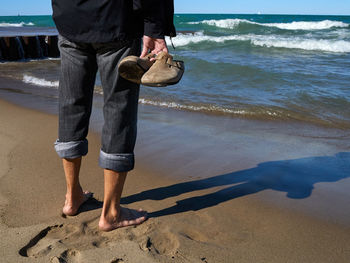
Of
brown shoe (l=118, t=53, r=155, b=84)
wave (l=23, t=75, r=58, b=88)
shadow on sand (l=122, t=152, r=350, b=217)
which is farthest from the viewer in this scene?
wave (l=23, t=75, r=58, b=88)

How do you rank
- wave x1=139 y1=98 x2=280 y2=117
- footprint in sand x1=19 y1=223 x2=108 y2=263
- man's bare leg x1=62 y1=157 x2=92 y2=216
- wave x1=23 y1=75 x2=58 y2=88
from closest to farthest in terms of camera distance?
footprint in sand x1=19 y1=223 x2=108 y2=263 → man's bare leg x1=62 y1=157 x2=92 y2=216 → wave x1=139 y1=98 x2=280 y2=117 → wave x1=23 y1=75 x2=58 y2=88

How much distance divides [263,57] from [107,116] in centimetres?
989

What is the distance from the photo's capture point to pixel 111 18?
5.51ft

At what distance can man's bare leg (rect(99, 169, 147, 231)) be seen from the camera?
1.95 m

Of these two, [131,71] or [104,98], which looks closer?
[131,71]

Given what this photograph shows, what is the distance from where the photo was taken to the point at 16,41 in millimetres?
11547

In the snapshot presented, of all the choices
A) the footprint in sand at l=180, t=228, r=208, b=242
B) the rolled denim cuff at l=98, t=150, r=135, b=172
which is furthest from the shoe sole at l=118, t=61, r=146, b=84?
the footprint in sand at l=180, t=228, r=208, b=242

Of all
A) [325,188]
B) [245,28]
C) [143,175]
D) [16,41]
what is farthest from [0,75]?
[245,28]

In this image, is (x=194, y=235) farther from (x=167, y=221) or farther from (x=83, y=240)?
(x=83, y=240)

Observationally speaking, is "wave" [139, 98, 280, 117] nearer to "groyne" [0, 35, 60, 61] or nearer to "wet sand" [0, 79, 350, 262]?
"wet sand" [0, 79, 350, 262]

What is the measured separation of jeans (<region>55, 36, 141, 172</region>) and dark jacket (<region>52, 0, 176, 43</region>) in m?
0.05

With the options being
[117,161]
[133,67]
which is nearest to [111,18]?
[133,67]

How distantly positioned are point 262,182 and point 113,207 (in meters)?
1.33

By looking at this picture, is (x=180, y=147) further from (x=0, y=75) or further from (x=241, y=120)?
(x=0, y=75)
